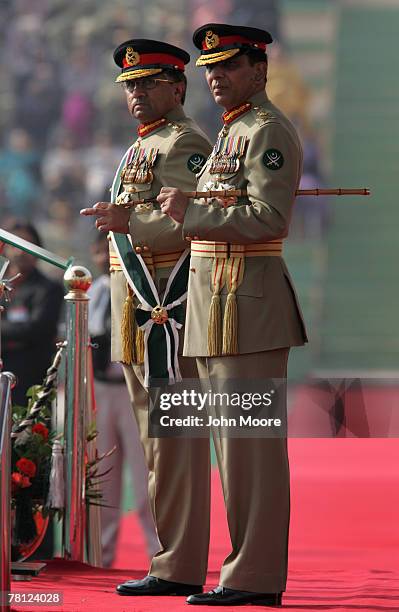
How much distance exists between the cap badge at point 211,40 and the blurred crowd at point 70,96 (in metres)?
9.37

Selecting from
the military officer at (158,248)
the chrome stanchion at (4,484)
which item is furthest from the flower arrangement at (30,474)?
the chrome stanchion at (4,484)

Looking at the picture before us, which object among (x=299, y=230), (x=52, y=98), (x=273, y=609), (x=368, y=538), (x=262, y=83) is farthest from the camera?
(x=52, y=98)

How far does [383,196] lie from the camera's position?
43.1 ft

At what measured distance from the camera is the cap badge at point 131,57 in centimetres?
348

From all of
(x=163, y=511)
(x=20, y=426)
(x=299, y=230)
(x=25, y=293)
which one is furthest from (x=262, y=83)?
(x=299, y=230)

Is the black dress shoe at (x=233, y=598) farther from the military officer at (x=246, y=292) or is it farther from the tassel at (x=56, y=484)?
the tassel at (x=56, y=484)

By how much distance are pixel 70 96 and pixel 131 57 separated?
398 inches

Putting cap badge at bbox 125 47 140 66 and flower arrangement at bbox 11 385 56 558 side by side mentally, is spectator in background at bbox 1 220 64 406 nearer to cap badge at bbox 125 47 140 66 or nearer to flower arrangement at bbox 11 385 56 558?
flower arrangement at bbox 11 385 56 558

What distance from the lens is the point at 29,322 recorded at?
5.68m

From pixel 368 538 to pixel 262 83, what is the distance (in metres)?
2.22

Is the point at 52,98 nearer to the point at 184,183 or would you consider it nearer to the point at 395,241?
the point at 395,241

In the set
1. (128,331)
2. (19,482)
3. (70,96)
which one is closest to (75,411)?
(19,482)

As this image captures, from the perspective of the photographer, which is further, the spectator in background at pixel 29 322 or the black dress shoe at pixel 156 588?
the spectator in background at pixel 29 322

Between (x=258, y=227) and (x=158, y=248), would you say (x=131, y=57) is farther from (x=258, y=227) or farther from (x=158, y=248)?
(x=258, y=227)
